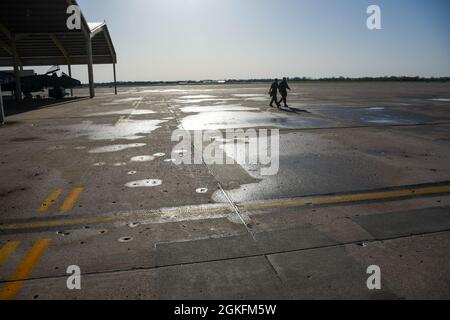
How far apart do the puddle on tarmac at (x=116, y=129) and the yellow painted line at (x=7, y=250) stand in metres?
7.20

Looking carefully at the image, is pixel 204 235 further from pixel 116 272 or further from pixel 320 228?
pixel 320 228

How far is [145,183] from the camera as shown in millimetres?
6426

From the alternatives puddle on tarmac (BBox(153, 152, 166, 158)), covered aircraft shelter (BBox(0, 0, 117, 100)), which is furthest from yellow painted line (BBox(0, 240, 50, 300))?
covered aircraft shelter (BBox(0, 0, 117, 100))

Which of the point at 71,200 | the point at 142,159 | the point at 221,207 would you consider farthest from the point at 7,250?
the point at 142,159

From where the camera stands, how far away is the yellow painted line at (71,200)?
17.2 ft

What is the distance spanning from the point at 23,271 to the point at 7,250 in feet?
2.15

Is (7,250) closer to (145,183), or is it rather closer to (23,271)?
(23,271)

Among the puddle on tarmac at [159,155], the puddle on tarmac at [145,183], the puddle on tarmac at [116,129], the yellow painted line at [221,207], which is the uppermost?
the puddle on tarmac at [116,129]

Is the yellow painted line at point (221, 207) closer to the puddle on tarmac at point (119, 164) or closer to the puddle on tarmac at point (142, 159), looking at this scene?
the puddle on tarmac at point (119, 164)

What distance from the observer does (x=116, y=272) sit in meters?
3.50

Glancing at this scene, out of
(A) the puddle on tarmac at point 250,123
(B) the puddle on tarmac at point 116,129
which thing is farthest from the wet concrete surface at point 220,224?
(A) the puddle on tarmac at point 250,123

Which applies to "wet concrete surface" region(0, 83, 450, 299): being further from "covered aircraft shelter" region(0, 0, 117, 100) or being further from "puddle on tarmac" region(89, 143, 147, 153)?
"covered aircraft shelter" region(0, 0, 117, 100)
